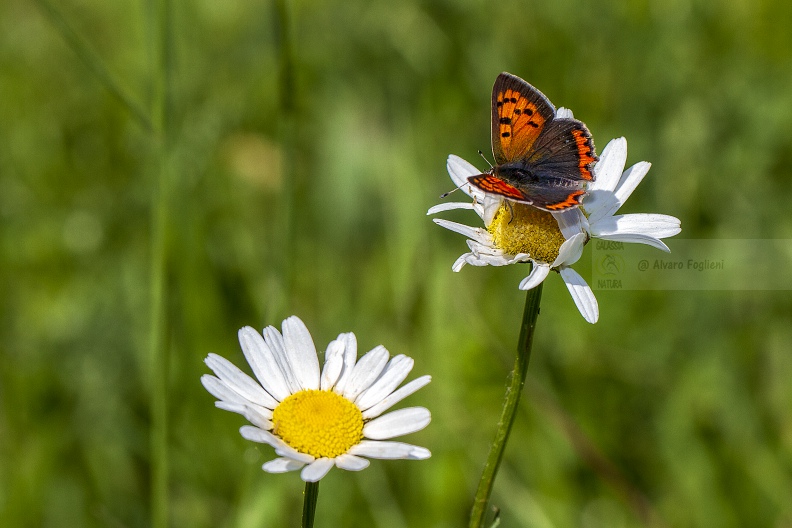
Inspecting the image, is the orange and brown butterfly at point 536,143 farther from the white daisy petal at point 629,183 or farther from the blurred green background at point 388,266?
the blurred green background at point 388,266

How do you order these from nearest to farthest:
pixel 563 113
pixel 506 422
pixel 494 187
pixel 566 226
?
1. pixel 506 422
2. pixel 494 187
3. pixel 566 226
4. pixel 563 113

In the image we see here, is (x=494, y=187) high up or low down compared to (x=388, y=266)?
down

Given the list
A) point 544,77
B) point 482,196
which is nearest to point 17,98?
point 544,77

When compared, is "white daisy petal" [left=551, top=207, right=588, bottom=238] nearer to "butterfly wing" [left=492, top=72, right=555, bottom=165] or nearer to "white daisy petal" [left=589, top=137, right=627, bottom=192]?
"white daisy petal" [left=589, top=137, right=627, bottom=192]

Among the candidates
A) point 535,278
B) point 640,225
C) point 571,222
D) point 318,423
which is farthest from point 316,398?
point 640,225

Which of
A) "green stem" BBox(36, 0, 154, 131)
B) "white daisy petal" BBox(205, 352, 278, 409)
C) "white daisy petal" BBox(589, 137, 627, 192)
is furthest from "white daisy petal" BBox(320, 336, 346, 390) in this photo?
"green stem" BBox(36, 0, 154, 131)

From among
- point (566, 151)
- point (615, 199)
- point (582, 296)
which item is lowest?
point (582, 296)

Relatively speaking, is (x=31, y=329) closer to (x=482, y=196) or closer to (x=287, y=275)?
(x=287, y=275)

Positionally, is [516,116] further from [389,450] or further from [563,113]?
[389,450]
